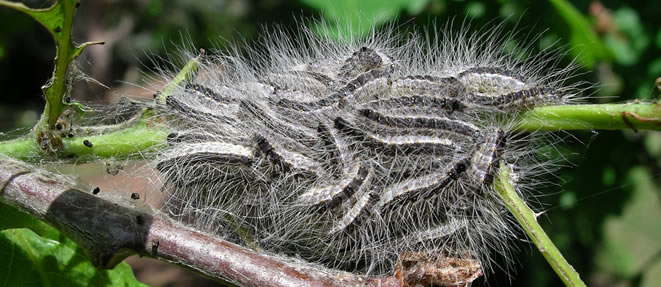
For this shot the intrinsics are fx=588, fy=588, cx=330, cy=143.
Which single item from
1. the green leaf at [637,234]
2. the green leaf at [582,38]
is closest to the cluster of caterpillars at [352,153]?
the green leaf at [582,38]

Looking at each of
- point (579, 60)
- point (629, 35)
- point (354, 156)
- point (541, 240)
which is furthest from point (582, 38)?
point (541, 240)

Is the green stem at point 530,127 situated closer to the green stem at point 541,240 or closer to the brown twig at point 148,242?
the brown twig at point 148,242

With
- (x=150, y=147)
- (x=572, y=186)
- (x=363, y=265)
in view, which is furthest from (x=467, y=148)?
(x=572, y=186)

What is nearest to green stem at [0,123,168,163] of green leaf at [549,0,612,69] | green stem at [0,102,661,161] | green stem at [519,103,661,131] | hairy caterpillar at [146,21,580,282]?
green stem at [0,102,661,161]

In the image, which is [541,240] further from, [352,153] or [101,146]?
[101,146]

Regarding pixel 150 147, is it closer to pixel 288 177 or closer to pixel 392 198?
pixel 288 177

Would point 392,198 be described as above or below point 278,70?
below
